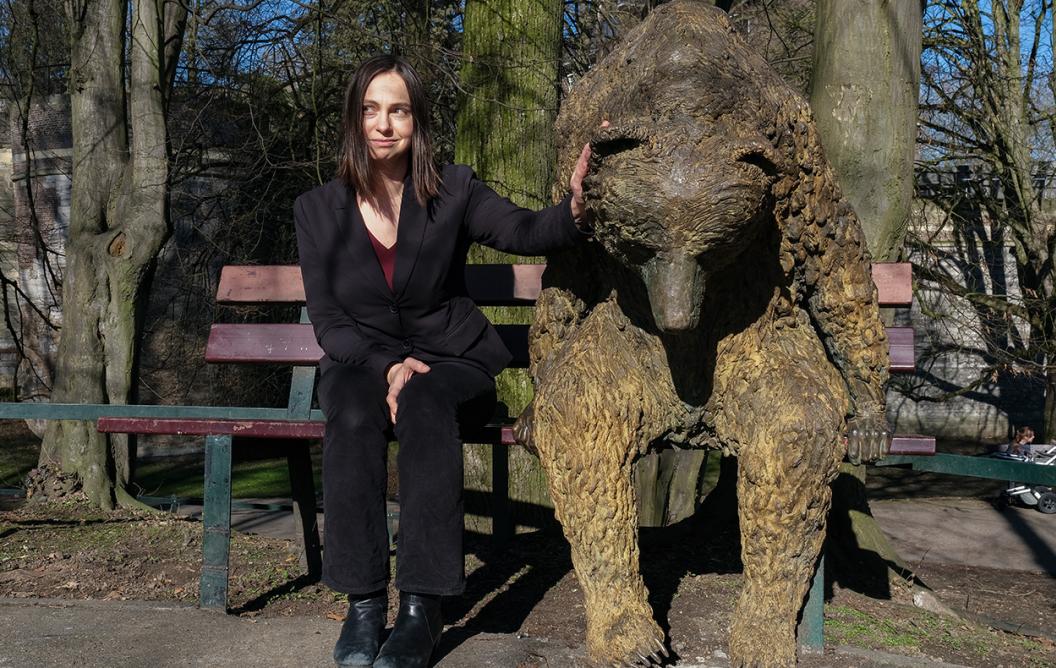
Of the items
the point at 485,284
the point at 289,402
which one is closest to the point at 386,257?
the point at 485,284

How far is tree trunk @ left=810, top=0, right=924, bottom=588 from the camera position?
170 inches

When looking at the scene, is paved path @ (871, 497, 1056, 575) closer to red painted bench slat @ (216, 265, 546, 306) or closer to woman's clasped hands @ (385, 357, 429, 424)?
red painted bench slat @ (216, 265, 546, 306)

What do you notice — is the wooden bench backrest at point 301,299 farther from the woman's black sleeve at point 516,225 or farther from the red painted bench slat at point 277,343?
the woman's black sleeve at point 516,225

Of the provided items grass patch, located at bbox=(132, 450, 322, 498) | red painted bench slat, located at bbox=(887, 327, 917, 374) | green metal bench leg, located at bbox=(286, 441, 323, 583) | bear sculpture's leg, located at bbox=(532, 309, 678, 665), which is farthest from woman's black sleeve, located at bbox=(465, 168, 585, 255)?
grass patch, located at bbox=(132, 450, 322, 498)

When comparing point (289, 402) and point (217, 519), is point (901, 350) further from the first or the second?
point (217, 519)

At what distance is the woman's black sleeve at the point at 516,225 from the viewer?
109 inches

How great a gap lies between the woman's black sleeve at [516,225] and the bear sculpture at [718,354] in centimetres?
12

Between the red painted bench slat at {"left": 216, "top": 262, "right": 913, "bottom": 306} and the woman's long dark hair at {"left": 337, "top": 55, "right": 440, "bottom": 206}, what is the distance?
0.88 meters

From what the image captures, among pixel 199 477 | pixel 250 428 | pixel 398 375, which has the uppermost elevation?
pixel 398 375

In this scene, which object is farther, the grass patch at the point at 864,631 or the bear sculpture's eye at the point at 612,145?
the grass patch at the point at 864,631

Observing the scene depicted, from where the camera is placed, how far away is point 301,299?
13.4 ft

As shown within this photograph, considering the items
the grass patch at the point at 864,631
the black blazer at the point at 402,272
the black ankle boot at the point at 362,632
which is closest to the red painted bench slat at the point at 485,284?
the black blazer at the point at 402,272

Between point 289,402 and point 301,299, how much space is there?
0.42m

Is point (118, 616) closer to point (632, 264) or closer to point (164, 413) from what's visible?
point (164, 413)
